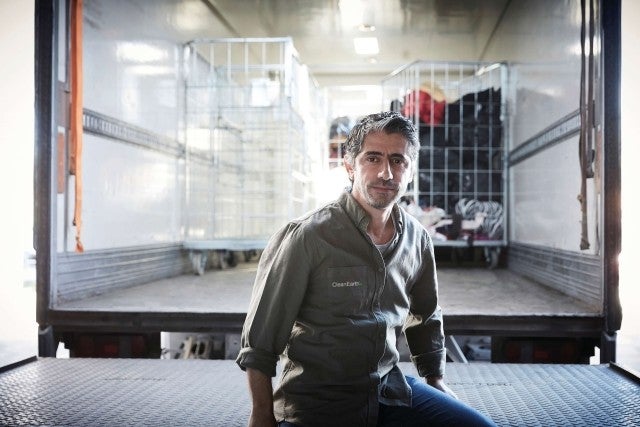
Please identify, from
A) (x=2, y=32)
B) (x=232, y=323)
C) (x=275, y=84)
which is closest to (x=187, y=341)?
(x=232, y=323)

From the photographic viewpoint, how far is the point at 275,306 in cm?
176

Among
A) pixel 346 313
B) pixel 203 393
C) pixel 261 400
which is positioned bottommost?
pixel 203 393

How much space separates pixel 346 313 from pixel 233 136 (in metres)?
5.17

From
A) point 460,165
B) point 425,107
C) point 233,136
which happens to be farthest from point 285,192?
point 460,165

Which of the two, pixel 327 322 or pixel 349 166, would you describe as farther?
pixel 349 166

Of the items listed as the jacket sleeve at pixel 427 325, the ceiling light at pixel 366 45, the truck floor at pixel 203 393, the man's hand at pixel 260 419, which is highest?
the ceiling light at pixel 366 45

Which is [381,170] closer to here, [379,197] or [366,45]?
[379,197]

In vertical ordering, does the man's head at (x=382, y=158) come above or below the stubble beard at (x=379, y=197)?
above

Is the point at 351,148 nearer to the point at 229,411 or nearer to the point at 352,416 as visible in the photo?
the point at 352,416

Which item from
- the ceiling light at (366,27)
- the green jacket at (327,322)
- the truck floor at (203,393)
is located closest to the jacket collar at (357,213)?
the green jacket at (327,322)

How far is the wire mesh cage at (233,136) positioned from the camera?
573 centimetres

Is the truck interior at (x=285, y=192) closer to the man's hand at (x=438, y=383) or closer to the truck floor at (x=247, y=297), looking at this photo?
the truck floor at (x=247, y=297)

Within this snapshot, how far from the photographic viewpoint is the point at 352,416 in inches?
71.4

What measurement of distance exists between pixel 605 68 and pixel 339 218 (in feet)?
6.25
